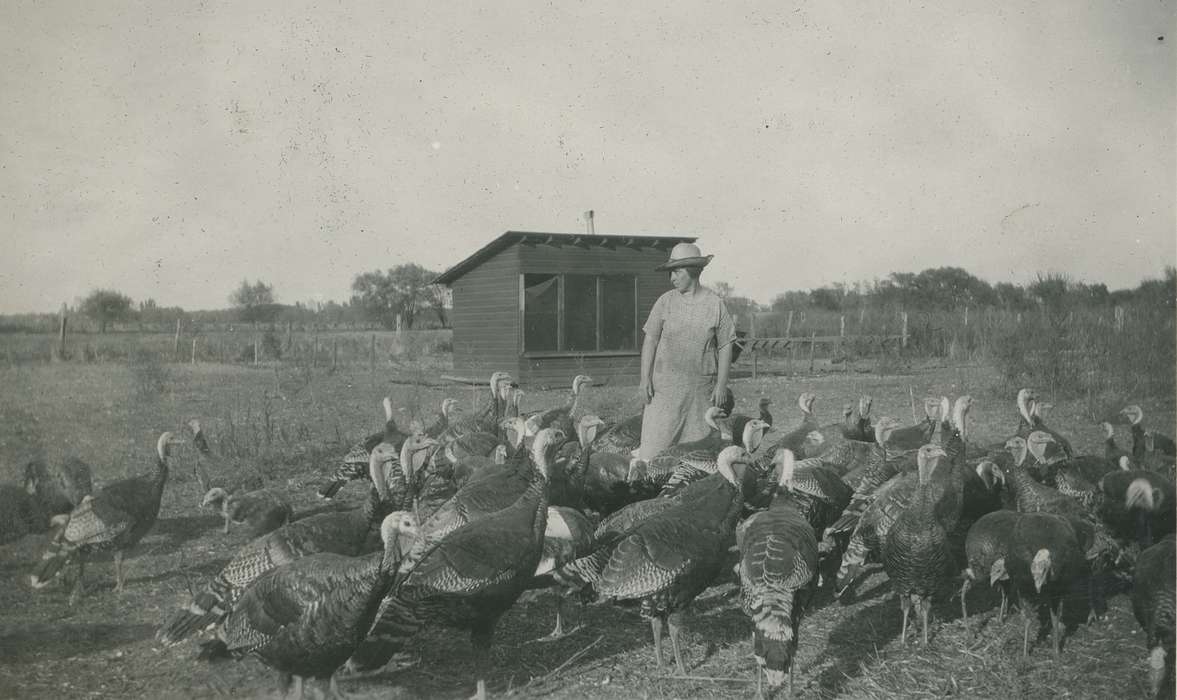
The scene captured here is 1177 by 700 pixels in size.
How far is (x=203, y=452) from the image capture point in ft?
30.4

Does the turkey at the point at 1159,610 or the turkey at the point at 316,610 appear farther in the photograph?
the turkey at the point at 1159,610

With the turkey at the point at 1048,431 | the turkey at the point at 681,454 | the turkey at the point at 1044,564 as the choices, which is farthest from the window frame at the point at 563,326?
the turkey at the point at 1044,564

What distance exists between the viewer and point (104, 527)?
5.96 m

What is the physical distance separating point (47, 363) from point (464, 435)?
481 centimetres

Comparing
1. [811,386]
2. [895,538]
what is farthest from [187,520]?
[811,386]

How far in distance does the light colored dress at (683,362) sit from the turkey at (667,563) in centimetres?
210

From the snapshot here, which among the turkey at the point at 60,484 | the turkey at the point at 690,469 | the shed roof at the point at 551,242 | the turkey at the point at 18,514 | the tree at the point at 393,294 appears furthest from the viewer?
the tree at the point at 393,294

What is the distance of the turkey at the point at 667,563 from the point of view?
4.81m

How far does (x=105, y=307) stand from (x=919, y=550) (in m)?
8.53

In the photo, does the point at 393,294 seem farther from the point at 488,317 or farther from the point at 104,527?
the point at 104,527

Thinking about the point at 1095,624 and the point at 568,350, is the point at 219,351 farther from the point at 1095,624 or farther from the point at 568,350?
the point at 1095,624

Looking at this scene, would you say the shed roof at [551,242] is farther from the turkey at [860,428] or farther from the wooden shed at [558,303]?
the turkey at [860,428]

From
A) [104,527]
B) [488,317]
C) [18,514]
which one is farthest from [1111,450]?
[488,317]

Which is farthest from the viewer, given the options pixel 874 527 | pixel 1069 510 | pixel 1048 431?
pixel 1048 431
